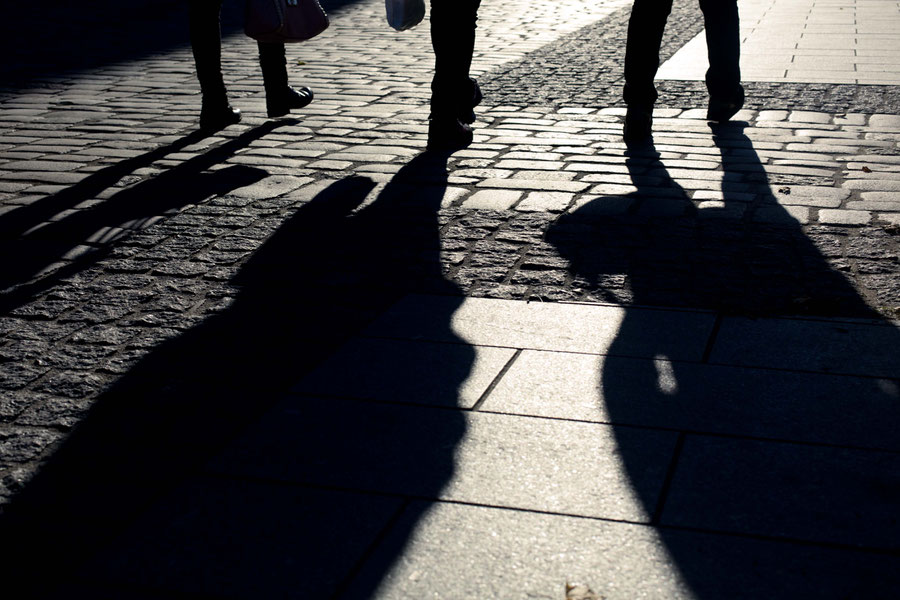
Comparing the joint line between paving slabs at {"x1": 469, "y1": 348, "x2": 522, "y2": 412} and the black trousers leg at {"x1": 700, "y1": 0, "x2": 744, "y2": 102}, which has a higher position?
the black trousers leg at {"x1": 700, "y1": 0, "x2": 744, "y2": 102}

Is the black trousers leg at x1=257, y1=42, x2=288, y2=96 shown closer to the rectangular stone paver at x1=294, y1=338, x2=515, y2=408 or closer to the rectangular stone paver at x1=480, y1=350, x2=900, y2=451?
the rectangular stone paver at x1=294, y1=338, x2=515, y2=408

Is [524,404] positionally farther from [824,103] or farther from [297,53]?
[297,53]

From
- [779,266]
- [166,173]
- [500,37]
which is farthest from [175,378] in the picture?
[500,37]

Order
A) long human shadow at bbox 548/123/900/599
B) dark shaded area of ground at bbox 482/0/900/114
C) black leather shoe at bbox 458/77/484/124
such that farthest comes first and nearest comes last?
dark shaded area of ground at bbox 482/0/900/114
black leather shoe at bbox 458/77/484/124
long human shadow at bbox 548/123/900/599

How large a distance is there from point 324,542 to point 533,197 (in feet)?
10.3

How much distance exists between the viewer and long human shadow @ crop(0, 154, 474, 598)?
2.40 meters

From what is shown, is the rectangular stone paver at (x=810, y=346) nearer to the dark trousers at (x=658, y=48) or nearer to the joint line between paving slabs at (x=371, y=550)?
the joint line between paving slabs at (x=371, y=550)

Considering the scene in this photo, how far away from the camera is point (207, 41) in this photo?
6.91 m

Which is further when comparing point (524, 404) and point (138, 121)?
point (138, 121)

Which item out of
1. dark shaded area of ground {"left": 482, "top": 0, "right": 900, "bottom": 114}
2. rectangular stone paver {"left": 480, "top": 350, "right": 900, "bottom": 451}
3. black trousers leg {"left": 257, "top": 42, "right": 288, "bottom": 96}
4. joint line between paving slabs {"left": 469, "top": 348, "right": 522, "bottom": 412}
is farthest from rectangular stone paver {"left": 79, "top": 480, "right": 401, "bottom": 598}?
dark shaded area of ground {"left": 482, "top": 0, "right": 900, "bottom": 114}

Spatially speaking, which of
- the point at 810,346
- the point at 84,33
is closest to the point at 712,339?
the point at 810,346

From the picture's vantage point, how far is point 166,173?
6.04 meters

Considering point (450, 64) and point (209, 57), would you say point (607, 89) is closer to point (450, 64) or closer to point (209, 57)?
point (450, 64)

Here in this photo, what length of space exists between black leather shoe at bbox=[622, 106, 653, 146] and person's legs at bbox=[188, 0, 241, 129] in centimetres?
268
